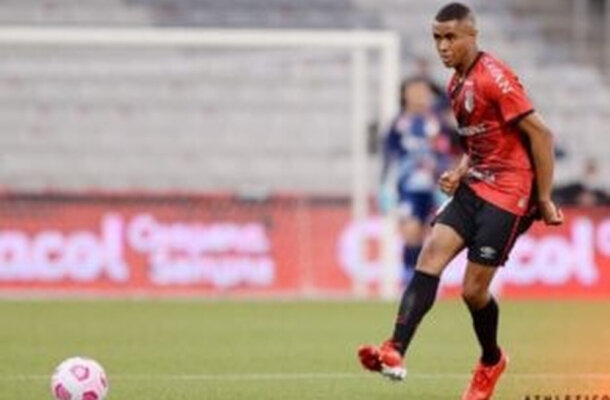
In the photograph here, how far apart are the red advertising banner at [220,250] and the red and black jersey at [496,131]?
10812 mm

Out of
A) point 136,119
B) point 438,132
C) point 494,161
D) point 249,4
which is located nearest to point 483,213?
point 494,161

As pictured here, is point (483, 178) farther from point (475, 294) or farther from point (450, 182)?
point (475, 294)

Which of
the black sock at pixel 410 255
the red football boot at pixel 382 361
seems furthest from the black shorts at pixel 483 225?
the black sock at pixel 410 255

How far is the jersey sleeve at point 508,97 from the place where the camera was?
920cm

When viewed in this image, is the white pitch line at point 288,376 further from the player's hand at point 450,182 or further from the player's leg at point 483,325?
the player's hand at point 450,182

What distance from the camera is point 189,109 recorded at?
21938 millimetres

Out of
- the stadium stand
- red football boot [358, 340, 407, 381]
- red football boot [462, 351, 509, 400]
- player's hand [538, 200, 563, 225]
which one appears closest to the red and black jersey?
player's hand [538, 200, 563, 225]

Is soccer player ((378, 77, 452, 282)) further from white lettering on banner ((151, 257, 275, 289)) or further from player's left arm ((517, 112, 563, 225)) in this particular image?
player's left arm ((517, 112, 563, 225))

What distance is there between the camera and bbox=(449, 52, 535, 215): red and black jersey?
9.25 metres

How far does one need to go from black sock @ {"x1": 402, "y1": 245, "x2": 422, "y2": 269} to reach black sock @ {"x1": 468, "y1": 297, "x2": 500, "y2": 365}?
8840 mm

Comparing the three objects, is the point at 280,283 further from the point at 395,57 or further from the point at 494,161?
the point at 494,161

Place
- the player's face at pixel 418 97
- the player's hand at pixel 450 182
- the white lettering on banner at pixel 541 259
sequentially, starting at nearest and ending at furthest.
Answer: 1. the player's hand at pixel 450 182
2. the player's face at pixel 418 97
3. the white lettering on banner at pixel 541 259

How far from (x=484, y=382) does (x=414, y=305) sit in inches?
22.9

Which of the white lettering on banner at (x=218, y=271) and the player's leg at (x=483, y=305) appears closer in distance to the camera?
the player's leg at (x=483, y=305)
